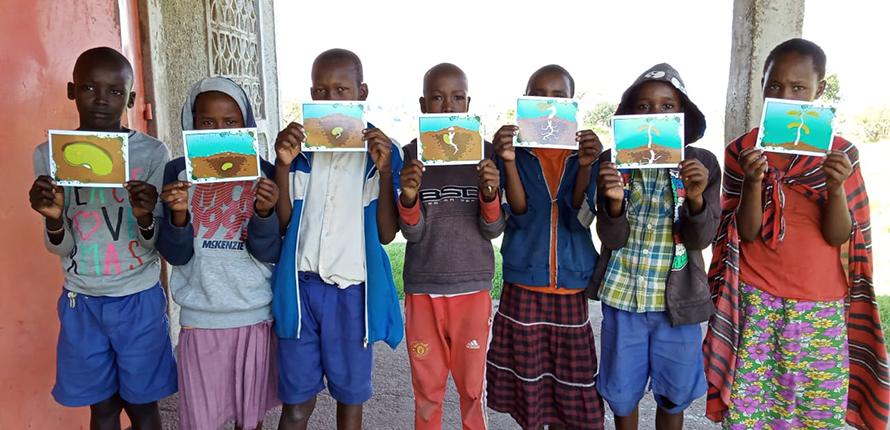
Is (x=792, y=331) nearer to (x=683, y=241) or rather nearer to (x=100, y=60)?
(x=683, y=241)

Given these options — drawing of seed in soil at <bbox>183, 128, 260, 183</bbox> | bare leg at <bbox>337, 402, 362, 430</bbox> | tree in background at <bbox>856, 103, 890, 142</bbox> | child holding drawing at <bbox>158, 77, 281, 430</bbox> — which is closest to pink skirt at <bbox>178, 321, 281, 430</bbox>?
child holding drawing at <bbox>158, 77, 281, 430</bbox>

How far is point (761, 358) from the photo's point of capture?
2.52 m

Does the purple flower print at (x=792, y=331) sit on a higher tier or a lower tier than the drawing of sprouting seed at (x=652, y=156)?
lower

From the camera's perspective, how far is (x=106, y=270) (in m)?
2.43

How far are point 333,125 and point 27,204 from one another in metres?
1.61

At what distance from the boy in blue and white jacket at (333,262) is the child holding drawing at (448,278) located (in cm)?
15

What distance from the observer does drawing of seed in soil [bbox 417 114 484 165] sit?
2396 millimetres

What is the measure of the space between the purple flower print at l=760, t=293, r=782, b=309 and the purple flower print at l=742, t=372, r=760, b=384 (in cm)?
32

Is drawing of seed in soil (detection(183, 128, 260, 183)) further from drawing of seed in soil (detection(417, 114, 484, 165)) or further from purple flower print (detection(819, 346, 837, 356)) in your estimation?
purple flower print (detection(819, 346, 837, 356))

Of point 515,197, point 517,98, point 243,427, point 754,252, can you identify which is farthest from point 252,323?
point 754,252

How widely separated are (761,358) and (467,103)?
1.70 metres

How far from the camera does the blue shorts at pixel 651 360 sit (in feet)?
8.05

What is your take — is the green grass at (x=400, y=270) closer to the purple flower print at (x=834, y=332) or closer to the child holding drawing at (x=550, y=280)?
the child holding drawing at (x=550, y=280)

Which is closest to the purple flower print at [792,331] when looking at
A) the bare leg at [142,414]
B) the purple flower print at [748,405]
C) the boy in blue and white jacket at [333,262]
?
the purple flower print at [748,405]
